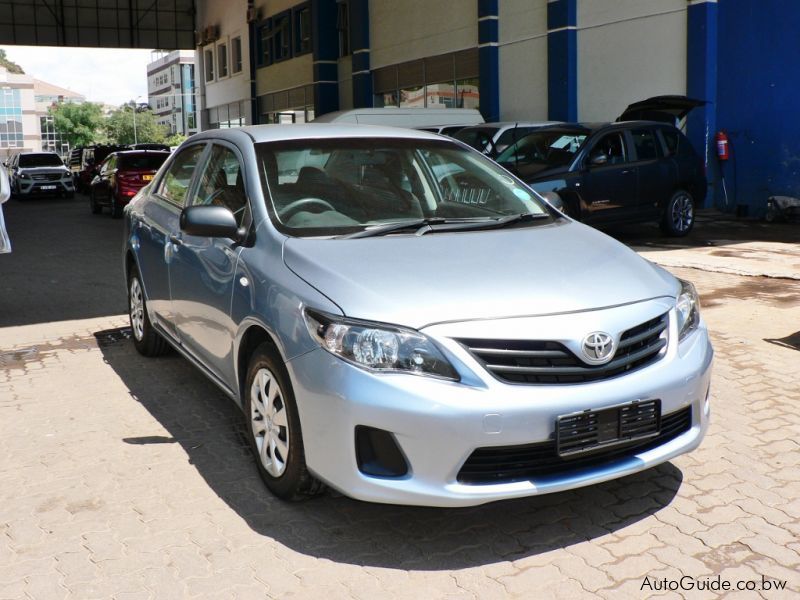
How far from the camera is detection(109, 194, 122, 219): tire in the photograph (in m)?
20.0

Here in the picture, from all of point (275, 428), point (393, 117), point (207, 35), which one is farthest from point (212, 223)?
point (207, 35)

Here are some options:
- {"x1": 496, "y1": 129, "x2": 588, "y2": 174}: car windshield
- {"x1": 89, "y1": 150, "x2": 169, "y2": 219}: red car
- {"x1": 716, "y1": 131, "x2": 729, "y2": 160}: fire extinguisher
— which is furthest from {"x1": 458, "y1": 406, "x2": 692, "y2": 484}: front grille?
{"x1": 89, "y1": 150, "x2": 169, "y2": 219}: red car

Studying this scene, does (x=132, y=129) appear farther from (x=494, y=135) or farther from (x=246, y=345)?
(x=246, y=345)

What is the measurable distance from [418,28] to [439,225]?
2337cm

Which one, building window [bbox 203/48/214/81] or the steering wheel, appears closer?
the steering wheel

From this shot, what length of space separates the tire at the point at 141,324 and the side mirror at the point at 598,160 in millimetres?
7726

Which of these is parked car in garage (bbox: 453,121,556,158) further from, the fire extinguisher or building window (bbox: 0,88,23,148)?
building window (bbox: 0,88,23,148)

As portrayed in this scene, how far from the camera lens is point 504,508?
155 inches

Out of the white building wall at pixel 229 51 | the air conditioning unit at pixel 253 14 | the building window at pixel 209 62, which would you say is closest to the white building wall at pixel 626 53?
the air conditioning unit at pixel 253 14

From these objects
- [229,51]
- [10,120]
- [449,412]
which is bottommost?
[449,412]

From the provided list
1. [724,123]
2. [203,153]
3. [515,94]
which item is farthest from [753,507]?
[515,94]

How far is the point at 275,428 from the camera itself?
12.8ft

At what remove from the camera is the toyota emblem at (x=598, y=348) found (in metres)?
3.40

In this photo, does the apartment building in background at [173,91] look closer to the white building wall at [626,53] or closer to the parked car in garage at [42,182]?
the parked car in garage at [42,182]
